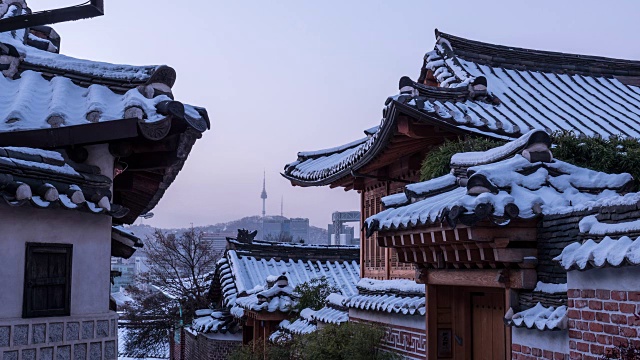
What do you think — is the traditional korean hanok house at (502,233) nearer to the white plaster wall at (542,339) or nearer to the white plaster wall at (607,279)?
the white plaster wall at (542,339)

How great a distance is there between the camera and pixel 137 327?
30.8 m

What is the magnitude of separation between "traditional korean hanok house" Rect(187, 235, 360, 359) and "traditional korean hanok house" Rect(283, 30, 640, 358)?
5.92 metres

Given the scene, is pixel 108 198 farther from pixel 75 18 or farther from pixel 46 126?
pixel 75 18

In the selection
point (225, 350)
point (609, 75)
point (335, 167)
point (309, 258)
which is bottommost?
point (225, 350)

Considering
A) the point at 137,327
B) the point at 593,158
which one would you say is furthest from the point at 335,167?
the point at 137,327

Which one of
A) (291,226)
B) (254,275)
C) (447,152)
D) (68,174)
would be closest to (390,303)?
(447,152)

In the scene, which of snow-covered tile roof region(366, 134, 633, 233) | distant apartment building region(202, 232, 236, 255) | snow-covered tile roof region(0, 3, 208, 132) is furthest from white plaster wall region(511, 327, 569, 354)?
distant apartment building region(202, 232, 236, 255)

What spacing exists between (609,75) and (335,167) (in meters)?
6.86

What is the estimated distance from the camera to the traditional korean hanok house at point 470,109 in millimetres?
10906

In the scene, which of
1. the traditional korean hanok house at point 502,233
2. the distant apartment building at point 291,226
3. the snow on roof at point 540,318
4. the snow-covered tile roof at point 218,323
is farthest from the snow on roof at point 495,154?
the distant apartment building at point 291,226

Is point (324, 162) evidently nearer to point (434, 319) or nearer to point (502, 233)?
point (434, 319)

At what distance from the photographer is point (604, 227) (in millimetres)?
5895

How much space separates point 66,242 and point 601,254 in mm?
4805

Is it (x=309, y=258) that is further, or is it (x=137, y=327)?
(x=137, y=327)
